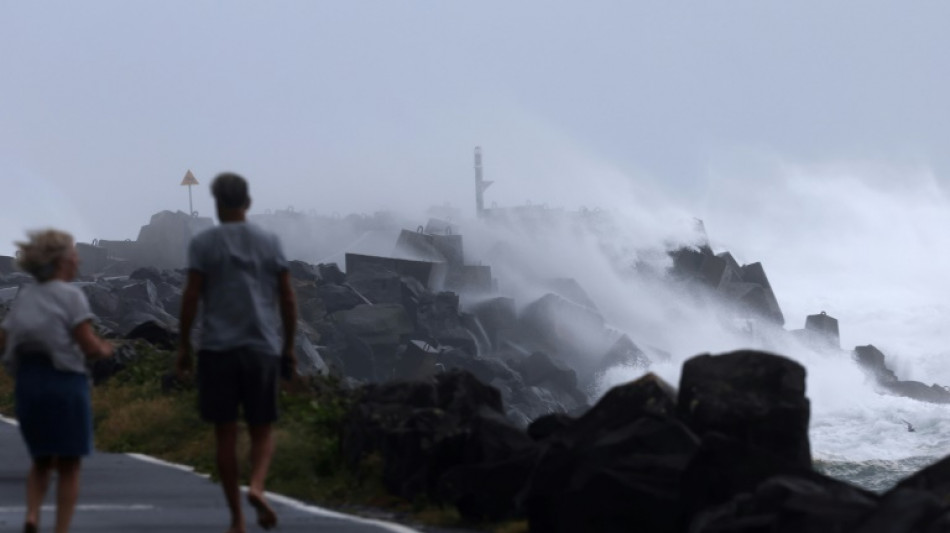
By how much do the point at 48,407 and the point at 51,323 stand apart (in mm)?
420

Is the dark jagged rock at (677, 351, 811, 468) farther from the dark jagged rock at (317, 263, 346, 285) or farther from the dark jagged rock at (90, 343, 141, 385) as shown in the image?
the dark jagged rock at (317, 263, 346, 285)

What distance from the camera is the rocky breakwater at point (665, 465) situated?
7840mm

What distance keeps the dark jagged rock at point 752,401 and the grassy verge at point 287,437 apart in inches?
49.8

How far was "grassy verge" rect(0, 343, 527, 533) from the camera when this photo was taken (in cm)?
1247

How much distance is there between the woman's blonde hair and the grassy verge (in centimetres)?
168

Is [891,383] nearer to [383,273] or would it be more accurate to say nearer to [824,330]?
[824,330]

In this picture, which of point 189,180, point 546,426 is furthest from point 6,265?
point 546,426

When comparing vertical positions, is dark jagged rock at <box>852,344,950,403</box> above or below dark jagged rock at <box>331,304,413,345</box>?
below

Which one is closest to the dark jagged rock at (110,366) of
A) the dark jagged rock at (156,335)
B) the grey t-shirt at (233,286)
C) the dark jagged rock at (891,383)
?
the dark jagged rock at (156,335)

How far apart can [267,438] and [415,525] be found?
177 centimetres

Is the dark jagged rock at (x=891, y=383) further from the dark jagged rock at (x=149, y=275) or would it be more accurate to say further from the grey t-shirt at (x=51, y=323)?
the grey t-shirt at (x=51, y=323)

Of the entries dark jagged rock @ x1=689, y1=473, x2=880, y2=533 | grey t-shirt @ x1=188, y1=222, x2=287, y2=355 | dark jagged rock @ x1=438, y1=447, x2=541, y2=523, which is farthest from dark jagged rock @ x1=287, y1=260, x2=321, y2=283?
dark jagged rock @ x1=689, y1=473, x2=880, y2=533

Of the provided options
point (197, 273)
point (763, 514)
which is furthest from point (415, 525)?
point (763, 514)

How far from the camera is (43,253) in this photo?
9.23 meters
